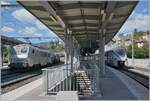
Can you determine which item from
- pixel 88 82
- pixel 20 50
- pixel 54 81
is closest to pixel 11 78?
pixel 20 50

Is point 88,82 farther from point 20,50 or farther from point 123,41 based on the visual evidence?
point 123,41

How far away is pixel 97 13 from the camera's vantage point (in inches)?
723

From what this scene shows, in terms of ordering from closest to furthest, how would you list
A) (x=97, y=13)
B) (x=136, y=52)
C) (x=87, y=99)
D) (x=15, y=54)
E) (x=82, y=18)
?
(x=87, y=99), (x=97, y=13), (x=82, y=18), (x=15, y=54), (x=136, y=52)

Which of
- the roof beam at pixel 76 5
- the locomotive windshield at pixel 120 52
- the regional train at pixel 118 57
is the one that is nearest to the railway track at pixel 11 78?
the roof beam at pixel 76 5

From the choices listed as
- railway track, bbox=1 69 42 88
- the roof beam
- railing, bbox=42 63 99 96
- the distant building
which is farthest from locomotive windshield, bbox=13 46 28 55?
the distant building

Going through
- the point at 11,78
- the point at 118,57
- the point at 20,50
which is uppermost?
the point at 20,50

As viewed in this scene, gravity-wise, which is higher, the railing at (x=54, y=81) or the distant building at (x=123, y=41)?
the distant building at (x=123, y=41)

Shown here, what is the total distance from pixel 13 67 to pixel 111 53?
15.5 m

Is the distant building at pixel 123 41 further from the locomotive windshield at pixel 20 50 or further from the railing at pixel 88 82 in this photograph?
the railing at pixel 88 82

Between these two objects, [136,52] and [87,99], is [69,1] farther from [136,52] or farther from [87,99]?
[136,52]

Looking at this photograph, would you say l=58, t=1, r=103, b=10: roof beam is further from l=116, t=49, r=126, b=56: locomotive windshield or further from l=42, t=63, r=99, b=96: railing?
l=116, t=49, r=126, b=56: locomotive windshield

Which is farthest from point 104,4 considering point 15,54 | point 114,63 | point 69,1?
point 114,63

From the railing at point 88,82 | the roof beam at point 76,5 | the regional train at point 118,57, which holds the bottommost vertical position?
the railing at point 88,82

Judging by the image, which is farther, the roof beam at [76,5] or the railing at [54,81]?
the railing at [54,81]
